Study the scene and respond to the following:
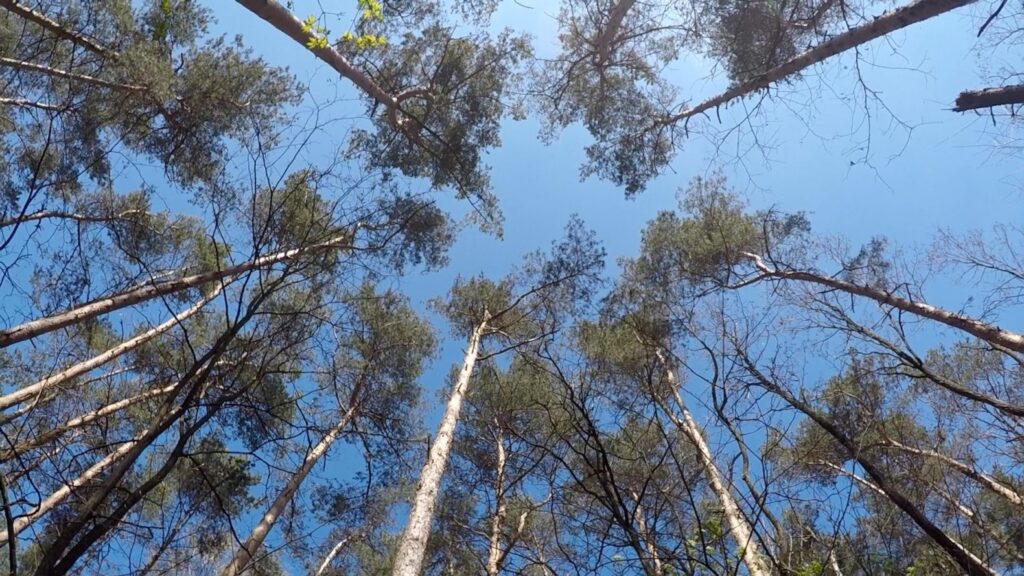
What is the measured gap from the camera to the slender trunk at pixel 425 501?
4.69 m

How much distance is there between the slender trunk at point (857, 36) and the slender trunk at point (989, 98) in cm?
105

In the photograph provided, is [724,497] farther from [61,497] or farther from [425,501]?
[61,497]

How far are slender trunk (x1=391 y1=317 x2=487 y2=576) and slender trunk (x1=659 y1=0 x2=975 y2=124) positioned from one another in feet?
16.2

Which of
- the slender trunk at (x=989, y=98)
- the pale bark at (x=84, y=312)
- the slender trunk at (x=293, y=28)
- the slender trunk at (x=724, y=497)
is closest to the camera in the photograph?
the slender trunk at (x=724, y=497)

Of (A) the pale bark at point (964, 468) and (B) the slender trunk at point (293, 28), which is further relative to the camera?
(B) the slender trunk at point (293, 28)

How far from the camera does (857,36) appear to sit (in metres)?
5.29

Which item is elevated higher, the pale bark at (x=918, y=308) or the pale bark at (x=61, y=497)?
the pale bark at (x=918, y=308)

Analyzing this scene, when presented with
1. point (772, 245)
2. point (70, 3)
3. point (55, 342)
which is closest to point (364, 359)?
point (55, 342)

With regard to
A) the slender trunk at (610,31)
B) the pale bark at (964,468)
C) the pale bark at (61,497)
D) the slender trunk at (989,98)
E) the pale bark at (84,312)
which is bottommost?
the pale bark at (61,497)

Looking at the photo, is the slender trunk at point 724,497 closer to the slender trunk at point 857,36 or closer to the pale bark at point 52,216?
the pale bark at point 52,216

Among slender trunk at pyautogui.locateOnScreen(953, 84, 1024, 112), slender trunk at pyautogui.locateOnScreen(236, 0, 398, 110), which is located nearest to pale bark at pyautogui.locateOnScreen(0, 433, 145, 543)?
slender trunk at pyautogui.locateOnScreen(236, 0, 398, 110)

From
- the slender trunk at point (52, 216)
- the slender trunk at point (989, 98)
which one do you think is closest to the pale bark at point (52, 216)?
the slender trunk at point (52, 216)

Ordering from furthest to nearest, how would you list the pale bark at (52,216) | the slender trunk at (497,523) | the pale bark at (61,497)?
the slender trunk at (497,523), the pale bark at (52,216), the pale bark at (61,497)

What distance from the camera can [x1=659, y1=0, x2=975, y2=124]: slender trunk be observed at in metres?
4.59
